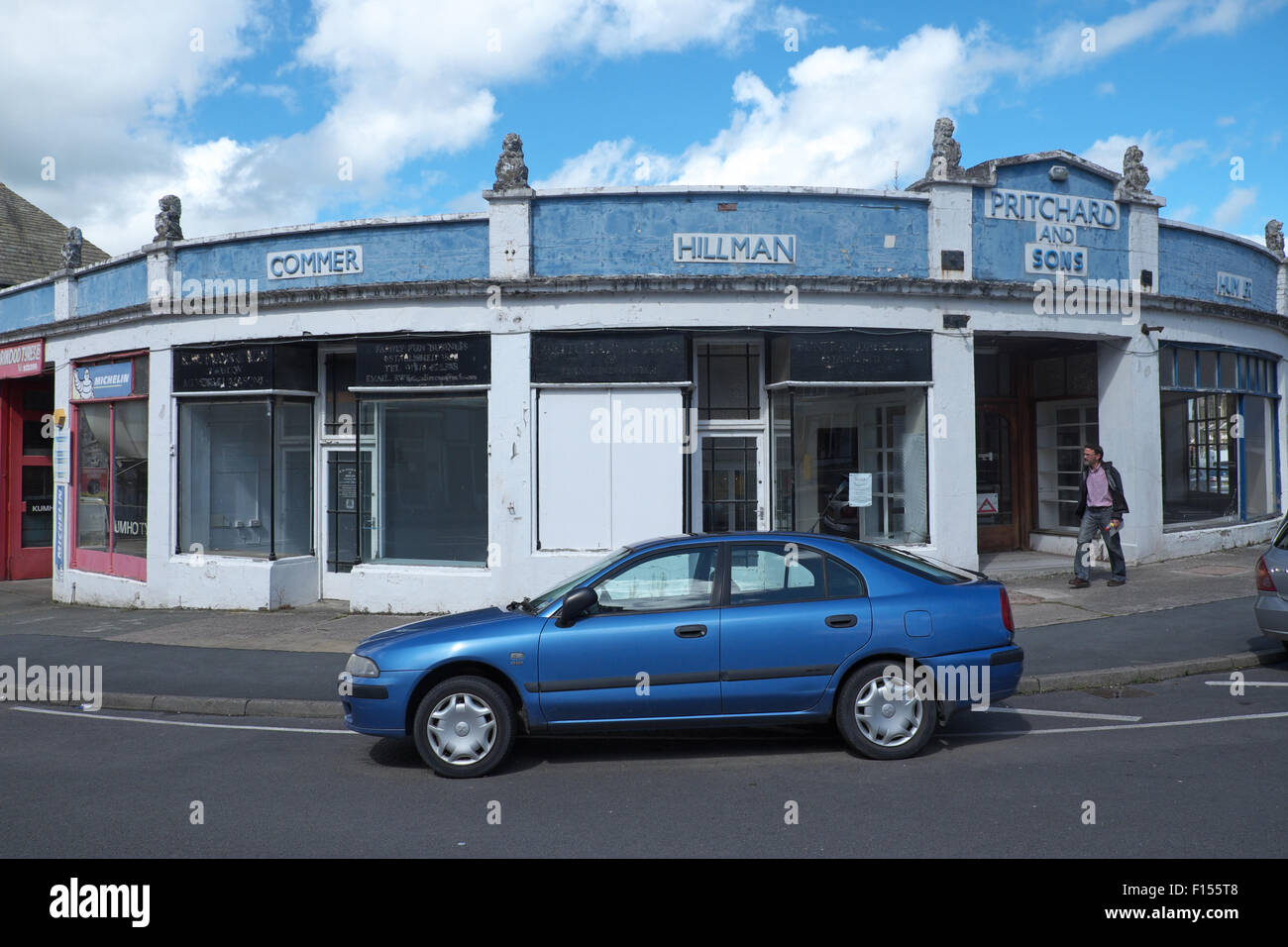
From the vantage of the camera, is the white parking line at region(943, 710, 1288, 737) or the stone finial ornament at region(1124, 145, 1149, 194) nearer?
the white parking line at region(943, 710, 1288, 737)

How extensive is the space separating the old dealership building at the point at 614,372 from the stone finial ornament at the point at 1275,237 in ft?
10.9

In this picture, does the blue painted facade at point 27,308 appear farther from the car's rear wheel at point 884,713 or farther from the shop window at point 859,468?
the car's rear wheel at point 884,713

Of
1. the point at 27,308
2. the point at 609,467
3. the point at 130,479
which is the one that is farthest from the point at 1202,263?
the point at 27,308

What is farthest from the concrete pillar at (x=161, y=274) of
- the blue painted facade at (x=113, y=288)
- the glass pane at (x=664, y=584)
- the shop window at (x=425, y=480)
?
the glass pane at (x=664, y=584)

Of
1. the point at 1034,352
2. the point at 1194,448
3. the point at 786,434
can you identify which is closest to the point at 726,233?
the point at 786,434

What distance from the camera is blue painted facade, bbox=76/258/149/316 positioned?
48.9 feet

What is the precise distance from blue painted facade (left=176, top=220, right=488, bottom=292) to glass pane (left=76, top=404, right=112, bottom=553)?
3712mm

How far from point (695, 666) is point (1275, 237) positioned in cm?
1699

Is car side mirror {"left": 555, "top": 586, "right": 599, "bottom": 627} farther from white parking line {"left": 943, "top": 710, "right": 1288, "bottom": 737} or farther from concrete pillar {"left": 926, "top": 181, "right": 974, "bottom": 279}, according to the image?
concrete pillar {"left": 926, "top": 181, "right": 974, "bottom": 279}

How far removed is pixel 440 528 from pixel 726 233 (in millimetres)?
5351

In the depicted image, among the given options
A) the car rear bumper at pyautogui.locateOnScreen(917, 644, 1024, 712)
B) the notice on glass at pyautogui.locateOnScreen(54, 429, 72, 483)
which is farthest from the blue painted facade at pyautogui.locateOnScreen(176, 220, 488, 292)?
the car rear bumper at pyautogui.locateOnScreen(917, 644, 1024, 712)

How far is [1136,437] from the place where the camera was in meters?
14.0

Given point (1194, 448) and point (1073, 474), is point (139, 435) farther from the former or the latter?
point (1194, 448)

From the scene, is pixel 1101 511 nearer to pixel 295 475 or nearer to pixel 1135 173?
pixel 1135 173
